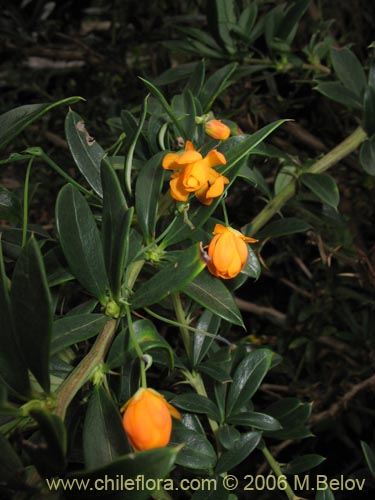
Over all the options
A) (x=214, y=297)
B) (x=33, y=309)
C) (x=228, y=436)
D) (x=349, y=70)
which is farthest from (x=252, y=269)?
(x=349, y=70)

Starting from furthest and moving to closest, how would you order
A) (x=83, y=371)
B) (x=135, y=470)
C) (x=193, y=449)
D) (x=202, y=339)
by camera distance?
(x=202, y=339)
(x=193, y=449)
(x=83, y=371)
(x=135, y=470)

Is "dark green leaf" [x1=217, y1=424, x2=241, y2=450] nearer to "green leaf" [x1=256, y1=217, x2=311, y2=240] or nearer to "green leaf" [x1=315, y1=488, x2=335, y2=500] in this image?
"green leaf" [x1=315, y1=488, x2=335, y2=500]

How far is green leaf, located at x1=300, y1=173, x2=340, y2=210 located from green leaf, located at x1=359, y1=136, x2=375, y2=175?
60 millimetres

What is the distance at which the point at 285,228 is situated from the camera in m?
0.83

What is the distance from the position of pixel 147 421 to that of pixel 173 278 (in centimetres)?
13

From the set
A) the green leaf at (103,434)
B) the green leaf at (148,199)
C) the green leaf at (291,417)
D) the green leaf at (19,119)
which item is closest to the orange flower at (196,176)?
the green leaf at (148,199)

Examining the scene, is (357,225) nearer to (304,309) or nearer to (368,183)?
(368,183)

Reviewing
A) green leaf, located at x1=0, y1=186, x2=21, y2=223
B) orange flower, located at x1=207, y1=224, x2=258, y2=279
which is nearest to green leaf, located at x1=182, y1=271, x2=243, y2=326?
orange flower, located at x1=207, y1=224, x2=258, y2=279

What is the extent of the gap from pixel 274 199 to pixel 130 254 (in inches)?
13.2

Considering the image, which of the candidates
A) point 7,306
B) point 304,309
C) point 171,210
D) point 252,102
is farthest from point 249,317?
point 7,306

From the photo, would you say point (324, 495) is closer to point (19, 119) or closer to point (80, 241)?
point (80, 241)

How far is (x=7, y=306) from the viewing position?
0.47 meters

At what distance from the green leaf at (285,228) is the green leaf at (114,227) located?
0.34 meters

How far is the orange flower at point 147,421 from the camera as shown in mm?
451
